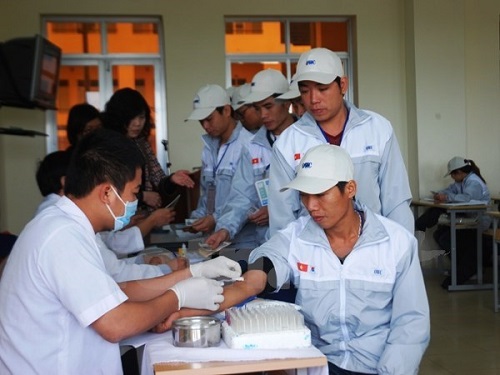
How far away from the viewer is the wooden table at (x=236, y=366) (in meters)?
1.47

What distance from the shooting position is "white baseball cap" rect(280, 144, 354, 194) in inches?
75.8

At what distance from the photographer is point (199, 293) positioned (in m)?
1.83

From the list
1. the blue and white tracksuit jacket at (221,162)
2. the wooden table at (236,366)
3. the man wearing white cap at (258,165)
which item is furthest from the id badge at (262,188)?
the wooden table at (236,366)

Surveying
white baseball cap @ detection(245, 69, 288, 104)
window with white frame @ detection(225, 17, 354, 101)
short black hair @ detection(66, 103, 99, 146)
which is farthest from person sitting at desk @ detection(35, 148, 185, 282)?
window with white frame @ detection(225, 17, 354, 101)

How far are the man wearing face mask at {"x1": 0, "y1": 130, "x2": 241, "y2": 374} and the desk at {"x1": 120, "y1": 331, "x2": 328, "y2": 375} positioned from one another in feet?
0.30

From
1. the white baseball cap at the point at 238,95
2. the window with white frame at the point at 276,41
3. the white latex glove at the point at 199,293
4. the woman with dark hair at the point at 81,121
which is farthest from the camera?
the window with white frame at the point at 276,41

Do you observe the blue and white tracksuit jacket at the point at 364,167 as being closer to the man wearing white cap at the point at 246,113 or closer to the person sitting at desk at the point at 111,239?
the person sitting at desk at the point at 111,239

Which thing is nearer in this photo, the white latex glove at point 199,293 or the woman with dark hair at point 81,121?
the white latex glove at point 199,293

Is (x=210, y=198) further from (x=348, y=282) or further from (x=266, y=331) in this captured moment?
(x=266, y=331)

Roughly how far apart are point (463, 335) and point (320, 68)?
2.58m

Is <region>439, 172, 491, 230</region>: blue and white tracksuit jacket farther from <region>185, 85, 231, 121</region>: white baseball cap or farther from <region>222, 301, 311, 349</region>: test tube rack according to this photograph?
<region>222, 301, 311, 349</region>: test tube rack

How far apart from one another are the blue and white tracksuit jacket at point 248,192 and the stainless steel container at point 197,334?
1.55m

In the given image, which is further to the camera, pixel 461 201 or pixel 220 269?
pixel 461 201

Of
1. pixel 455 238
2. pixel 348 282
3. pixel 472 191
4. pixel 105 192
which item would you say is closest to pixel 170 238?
pixel 348 282
